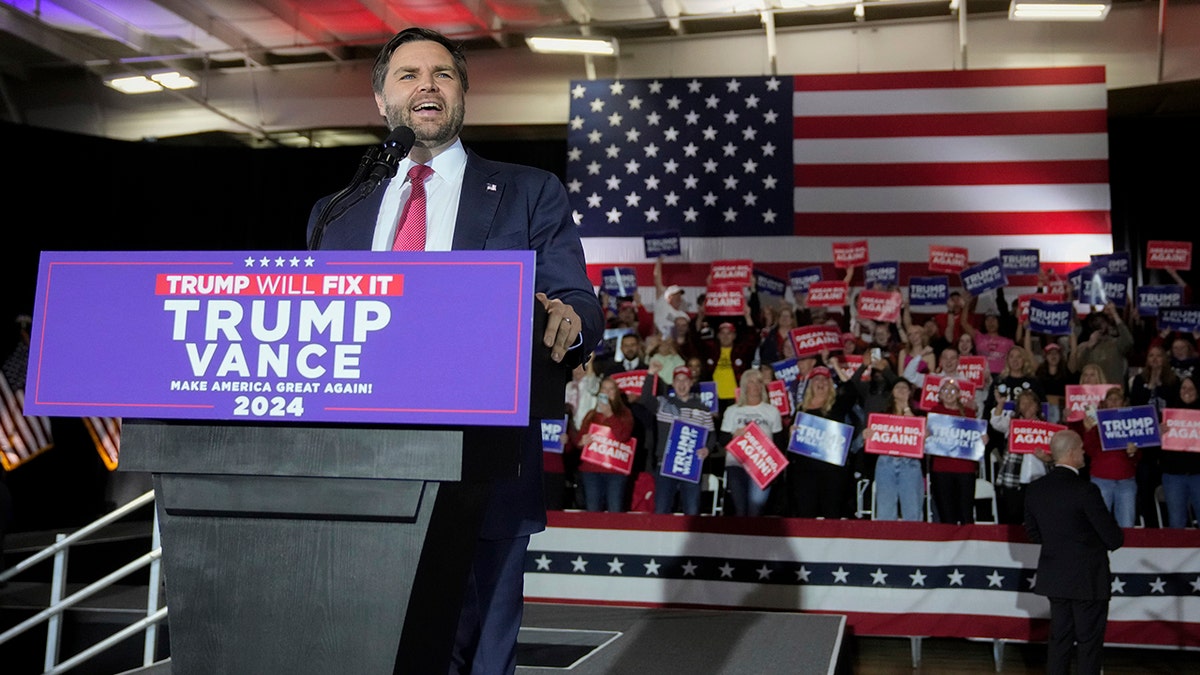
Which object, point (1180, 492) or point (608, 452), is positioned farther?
point (608, 452)

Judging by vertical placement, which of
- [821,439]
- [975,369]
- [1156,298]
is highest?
[1156,298]

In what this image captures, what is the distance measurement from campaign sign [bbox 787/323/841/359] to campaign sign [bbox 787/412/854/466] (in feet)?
4.52

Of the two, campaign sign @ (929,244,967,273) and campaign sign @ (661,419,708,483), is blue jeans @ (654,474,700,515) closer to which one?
campaign sign @ (661,419,708,483)

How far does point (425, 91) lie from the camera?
1.80 m

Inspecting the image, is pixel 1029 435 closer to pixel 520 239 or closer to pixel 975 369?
pixel 975 369

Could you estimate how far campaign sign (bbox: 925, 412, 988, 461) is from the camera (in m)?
7.31

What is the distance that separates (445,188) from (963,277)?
29.6ft

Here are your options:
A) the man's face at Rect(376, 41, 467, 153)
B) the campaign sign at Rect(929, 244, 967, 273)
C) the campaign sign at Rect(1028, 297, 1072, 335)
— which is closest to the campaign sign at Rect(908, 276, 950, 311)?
the campaign sign at Rect(929, 244, 967, 273)

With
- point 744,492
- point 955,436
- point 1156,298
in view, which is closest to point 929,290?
point 1156,298

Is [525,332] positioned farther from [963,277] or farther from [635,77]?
[635,77]

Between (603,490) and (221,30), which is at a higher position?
(221,30)

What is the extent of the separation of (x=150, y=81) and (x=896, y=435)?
9.17m

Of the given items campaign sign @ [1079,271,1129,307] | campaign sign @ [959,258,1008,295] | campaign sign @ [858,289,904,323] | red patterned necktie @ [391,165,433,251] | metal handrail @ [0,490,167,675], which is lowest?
metal handrail @ [0,490,167,675]

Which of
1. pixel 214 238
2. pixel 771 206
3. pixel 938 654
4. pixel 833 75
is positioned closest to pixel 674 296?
pixel 771 206
